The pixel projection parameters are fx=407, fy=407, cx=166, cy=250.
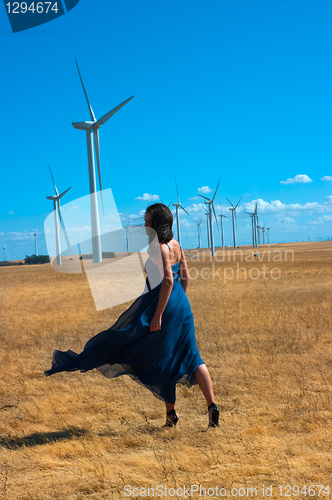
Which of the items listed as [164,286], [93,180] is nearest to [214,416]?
[164,286]

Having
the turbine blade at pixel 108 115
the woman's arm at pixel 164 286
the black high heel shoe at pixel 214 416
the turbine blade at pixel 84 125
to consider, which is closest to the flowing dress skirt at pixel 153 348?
the woman's arm at pixel 164 286

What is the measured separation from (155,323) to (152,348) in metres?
0.32

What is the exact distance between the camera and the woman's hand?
4.51m

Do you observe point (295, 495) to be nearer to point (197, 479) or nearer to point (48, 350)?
point (197, 479)

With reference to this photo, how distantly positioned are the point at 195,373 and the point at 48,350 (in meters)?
5.56

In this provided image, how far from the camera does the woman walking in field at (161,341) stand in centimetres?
458

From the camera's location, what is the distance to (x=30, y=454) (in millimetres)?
4367

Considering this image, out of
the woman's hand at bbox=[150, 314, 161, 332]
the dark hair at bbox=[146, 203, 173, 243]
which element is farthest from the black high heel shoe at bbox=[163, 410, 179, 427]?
the dark hair at bbox=[146, 203, 173, 243]

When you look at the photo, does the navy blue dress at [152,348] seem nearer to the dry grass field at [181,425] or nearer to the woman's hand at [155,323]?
the woman's hand at [155,323]

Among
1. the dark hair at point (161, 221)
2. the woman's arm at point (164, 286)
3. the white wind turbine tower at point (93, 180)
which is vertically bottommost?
the woman's arm at point (164, 286)

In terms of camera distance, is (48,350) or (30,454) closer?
(30,454)

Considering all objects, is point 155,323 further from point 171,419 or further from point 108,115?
point 108,115

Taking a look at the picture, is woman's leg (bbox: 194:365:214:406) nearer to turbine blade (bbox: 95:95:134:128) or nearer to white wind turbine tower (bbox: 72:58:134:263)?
turbine blade (bbox: 95:95:134:128)

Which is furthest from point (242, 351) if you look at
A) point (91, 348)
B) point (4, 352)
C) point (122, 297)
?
point (122, 297)
